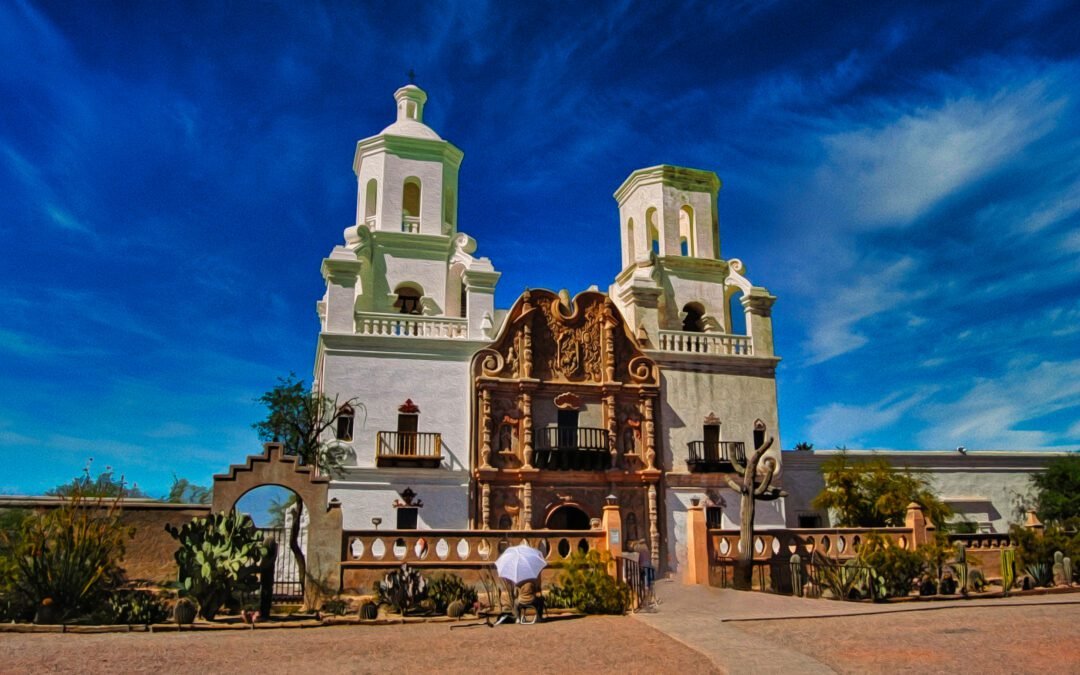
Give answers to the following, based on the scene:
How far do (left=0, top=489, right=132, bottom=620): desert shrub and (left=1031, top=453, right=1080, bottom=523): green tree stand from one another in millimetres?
31434

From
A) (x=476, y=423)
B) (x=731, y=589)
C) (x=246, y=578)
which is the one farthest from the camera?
(x=476, y=423)

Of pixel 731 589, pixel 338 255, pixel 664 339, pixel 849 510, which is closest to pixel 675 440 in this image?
pixel 664 339

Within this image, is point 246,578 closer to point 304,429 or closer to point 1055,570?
point 304,429

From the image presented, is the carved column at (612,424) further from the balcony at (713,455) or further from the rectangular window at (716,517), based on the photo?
the rectangular window at (716,517)

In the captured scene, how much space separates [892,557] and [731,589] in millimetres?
3837

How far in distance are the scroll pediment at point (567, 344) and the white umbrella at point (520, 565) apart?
12.4 metres

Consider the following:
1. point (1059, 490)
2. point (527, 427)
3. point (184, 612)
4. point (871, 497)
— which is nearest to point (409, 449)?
point (527, 427)

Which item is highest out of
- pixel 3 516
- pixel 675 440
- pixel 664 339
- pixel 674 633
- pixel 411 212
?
pixel 411 212

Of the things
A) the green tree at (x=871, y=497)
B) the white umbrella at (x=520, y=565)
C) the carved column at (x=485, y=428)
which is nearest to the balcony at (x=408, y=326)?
the carved column at (x=485, y=428)

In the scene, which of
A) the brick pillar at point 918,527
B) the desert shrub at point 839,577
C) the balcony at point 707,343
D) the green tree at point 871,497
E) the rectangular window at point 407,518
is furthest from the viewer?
the balcony at point 707,343

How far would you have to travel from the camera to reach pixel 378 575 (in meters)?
19.1

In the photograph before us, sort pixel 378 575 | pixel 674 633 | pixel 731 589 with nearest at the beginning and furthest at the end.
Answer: pixel 674 633 < pixel 378 575 < pixel 731 589

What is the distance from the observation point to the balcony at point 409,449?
26500mm

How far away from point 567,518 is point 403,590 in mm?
11792
